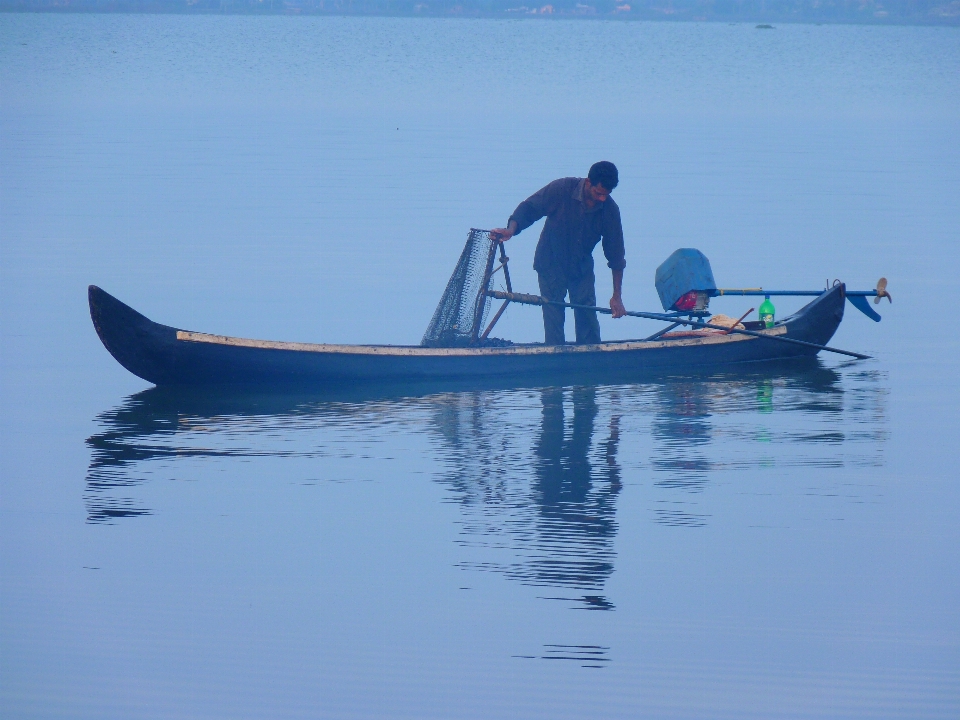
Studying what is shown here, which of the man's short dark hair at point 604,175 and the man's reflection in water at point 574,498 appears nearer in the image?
the man's reflection in water at point 574,498

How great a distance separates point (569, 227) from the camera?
31.6 feet

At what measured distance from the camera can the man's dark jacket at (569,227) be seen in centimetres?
954

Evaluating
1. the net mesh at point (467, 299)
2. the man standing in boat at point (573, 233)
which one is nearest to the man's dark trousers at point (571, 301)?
the man standing in boat at point (573, 233)

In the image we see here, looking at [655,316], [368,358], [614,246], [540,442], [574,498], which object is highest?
[614,246]

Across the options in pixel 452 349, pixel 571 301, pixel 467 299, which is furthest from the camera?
pixel 571 301

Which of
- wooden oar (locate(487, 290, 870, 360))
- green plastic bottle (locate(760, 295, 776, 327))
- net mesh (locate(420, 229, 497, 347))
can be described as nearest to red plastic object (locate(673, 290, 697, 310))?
Result: wooden oar (locate(487, 290, 870, 360))

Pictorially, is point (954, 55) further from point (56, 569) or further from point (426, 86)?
point (56, 569)

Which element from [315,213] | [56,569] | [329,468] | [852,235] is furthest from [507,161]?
[56,569]

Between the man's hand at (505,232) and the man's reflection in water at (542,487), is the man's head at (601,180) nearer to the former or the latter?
the man's hand at (505,232)

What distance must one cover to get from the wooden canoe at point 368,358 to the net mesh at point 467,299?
29 cm

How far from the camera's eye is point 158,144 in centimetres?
2536

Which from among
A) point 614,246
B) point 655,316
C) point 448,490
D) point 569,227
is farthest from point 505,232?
point 448,490

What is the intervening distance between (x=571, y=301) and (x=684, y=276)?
886mm

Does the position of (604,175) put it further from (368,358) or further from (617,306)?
(368,358)
